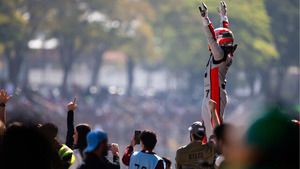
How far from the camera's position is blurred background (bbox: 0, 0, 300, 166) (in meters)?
50.9

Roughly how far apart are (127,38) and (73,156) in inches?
2142

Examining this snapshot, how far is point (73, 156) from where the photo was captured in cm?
984

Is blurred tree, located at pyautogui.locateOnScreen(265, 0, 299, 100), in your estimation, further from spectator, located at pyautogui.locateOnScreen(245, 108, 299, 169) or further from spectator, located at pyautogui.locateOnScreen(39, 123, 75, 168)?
spectator, located at pyautogui.locateOnScreen(245, 108, 299, 169)

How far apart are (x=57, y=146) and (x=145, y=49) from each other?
195 feet

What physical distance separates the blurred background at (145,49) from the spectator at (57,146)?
A: 3157 cm

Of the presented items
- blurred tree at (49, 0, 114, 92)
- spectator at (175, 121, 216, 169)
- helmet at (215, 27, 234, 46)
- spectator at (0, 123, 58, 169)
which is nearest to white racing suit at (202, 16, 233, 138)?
helmet at (215, 27, 234, 46)

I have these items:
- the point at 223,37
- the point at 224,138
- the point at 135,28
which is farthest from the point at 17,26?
the point at 224,138

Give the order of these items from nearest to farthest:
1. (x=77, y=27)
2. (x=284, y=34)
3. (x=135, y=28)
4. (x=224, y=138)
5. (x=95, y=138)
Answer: (x=224, y=138)
(x=95, y=138)
(x=77, y=27)
(x=284, y=34)
(x=135, y=28)

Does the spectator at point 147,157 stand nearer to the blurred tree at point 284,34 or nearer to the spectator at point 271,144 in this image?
the spectator at point 271,144

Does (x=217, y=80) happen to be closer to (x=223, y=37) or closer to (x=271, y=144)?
(x=223, y=37)

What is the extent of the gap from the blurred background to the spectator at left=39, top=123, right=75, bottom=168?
31.6 meters

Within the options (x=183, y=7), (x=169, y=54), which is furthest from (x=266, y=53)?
(x=169, y=54)

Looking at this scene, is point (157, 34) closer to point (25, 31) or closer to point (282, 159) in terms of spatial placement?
point (25, 31)

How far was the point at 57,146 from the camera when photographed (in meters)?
9.40
